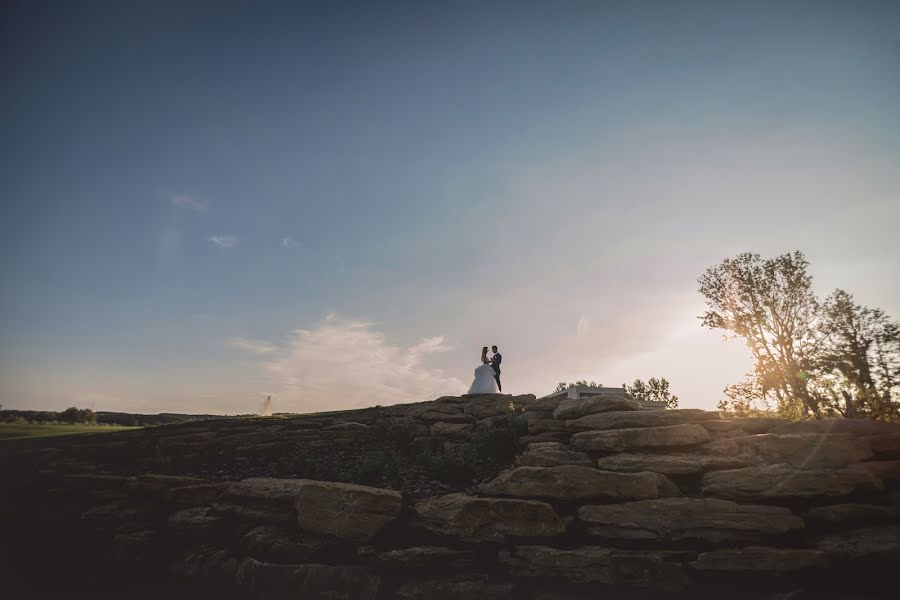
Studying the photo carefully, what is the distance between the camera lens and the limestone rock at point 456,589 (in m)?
7.29

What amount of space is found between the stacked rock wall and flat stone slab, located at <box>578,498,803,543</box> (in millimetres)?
28

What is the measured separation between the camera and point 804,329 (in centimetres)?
2592

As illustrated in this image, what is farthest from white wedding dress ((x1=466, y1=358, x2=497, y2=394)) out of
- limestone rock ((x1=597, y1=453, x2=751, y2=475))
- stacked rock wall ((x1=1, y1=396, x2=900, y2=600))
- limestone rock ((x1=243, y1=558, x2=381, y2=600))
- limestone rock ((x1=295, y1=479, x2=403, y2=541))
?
limestone rock ((x1=243, y1=558, x2=381, y2=600))

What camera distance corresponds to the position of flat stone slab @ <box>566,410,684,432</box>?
33.6ft

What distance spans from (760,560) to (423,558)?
6.77m

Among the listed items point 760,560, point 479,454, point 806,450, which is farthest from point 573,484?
point 806,450

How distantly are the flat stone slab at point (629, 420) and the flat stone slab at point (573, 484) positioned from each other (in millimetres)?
1891

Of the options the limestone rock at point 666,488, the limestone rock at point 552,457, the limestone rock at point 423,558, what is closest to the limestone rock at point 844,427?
the limestone rock at point 666,488

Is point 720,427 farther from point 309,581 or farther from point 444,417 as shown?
point 309,581

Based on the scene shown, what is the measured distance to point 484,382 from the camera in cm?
1912

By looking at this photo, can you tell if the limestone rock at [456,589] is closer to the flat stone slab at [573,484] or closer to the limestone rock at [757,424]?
the flat stone slab at [573,484]

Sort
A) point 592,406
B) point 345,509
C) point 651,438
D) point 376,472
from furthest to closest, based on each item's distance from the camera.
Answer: point 592,406 < point 376,472 < point 651,438 < point 345,509

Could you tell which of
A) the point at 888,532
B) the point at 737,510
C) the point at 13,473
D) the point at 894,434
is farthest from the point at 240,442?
the point at 894,434

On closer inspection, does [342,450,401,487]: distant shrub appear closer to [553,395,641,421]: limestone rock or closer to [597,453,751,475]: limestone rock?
[553,395,641,421]: limestone rock
